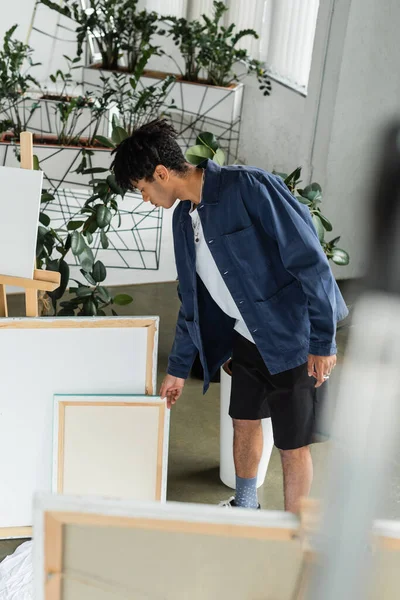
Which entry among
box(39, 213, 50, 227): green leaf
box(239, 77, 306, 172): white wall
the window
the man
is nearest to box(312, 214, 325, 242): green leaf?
the man

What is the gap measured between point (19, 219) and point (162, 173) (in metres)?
0.51

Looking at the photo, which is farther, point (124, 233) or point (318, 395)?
point (124, 233)

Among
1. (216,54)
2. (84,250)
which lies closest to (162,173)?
(84,250)

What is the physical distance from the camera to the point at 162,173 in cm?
178

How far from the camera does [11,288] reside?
409 cm

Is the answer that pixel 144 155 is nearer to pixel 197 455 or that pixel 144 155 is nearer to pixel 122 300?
pixel 122 300

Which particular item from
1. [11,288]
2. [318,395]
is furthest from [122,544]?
[11,288]

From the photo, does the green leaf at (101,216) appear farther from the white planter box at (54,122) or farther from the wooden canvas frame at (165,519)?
the white planter box at (54,122)

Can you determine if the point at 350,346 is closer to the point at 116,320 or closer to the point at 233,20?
the point at 116,320

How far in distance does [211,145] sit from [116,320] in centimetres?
79

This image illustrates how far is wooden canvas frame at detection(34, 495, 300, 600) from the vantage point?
71cm

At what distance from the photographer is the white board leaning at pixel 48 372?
7.07 feet

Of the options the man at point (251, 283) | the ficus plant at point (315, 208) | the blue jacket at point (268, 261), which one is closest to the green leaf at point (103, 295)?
the man at point (251, 283)

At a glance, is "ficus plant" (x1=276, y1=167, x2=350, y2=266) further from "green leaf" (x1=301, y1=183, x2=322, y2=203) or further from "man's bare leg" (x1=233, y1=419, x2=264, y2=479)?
"man's bare leg" (x1=233, y1=419, x2=264, y2=479)
